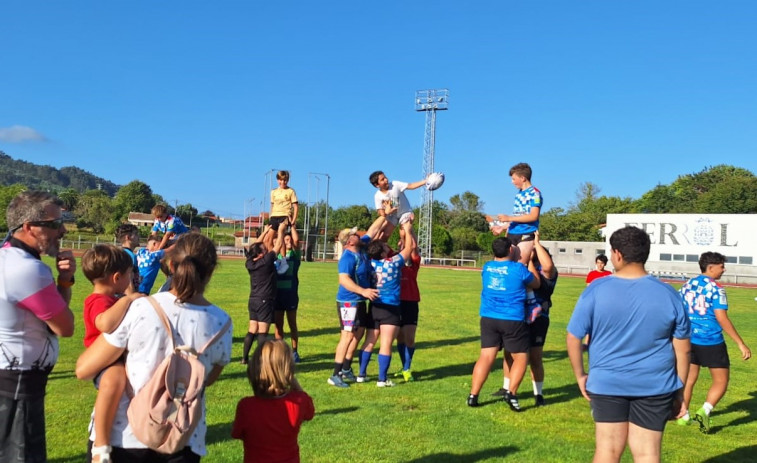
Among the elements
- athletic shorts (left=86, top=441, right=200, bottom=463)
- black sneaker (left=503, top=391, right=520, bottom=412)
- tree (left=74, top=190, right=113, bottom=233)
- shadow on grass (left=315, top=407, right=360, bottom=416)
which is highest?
tree (left=74, top=190, right=113, bottom=233)

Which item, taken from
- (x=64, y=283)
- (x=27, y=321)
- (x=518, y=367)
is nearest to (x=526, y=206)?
(x=518, y=367)

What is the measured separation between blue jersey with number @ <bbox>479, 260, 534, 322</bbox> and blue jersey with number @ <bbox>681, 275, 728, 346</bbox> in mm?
1975

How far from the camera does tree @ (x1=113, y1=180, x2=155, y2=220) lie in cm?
10823

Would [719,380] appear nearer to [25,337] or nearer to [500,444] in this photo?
[500,444]

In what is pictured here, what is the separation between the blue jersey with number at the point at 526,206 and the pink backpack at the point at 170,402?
5.30m

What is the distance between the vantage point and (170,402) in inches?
110

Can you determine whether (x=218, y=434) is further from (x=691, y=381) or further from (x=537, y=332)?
(x=691, y=381)

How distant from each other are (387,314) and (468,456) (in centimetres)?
284

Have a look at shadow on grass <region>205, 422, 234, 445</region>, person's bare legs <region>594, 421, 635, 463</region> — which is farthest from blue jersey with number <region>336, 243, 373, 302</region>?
person's bare legs <region>594, 421, 635, 463</region>

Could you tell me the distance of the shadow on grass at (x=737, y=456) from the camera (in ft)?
19.3

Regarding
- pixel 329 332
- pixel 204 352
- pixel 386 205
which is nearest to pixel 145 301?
pixel 204 352

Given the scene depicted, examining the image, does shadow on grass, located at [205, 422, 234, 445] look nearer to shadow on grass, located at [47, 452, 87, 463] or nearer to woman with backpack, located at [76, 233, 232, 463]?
shadow on grass, located at [47, 452, 87, 463]

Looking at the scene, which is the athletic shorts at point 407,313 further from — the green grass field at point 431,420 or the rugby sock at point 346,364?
the rugby sock at point 346,364

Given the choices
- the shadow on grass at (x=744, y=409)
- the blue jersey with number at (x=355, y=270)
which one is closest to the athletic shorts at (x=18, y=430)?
the blue jersey with number at (x=355, y=270)
